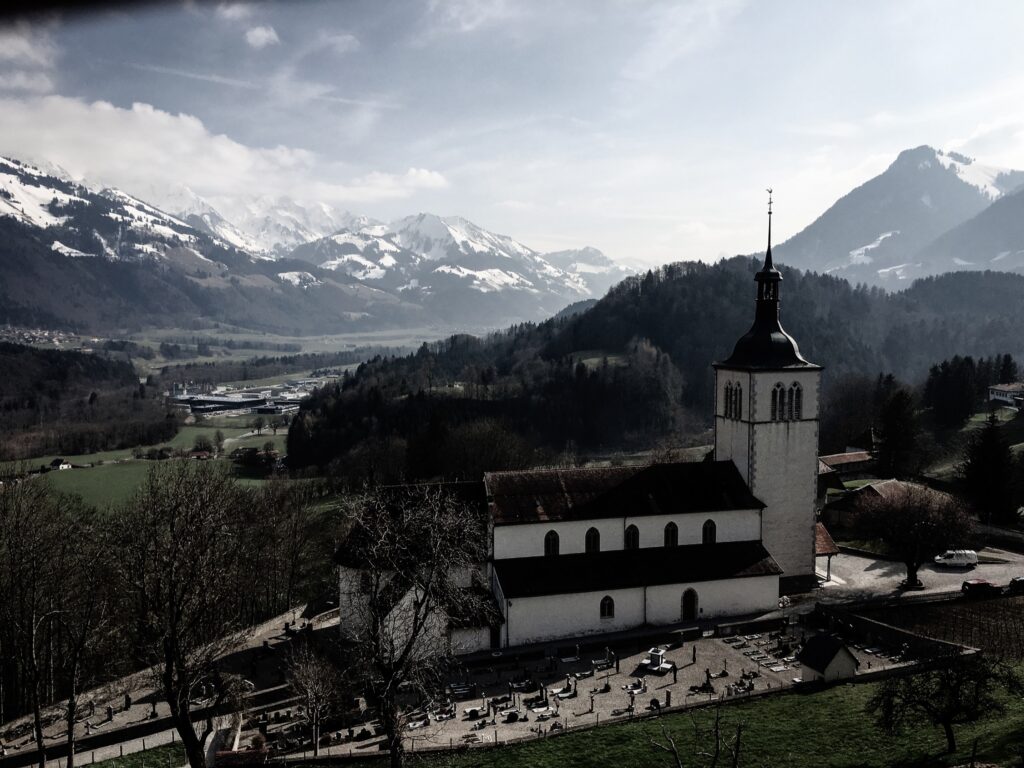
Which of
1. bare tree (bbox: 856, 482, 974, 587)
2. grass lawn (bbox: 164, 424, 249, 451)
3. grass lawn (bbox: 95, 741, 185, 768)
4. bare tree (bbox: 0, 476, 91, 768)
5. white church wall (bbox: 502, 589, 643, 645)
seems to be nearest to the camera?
grass lawn (bbox: 95, 741, 185, 768)

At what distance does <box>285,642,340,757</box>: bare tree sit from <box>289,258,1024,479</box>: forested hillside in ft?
150

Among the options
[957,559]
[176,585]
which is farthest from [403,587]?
[957,559]

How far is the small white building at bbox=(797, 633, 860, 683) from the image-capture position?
31.1 metres

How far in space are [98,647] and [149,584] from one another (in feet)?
41.2

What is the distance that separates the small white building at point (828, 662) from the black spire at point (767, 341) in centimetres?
1551

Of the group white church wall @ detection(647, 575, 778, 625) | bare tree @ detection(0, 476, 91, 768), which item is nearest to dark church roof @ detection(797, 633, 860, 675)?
white church wall @ detection(647, 575, 778, 625)

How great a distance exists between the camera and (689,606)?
39.7 m

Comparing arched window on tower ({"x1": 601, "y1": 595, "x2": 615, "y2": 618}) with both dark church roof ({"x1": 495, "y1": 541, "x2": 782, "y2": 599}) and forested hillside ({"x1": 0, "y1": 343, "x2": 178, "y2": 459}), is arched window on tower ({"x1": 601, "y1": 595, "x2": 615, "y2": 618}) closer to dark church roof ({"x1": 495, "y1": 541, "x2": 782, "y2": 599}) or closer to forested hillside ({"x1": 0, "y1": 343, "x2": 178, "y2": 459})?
dark church roof ({"x1": 495, "y1": 541, "x2": 782, "y2": 599})

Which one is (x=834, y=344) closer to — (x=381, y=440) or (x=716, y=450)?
(x=381, y=440)

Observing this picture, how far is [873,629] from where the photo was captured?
3625 cm

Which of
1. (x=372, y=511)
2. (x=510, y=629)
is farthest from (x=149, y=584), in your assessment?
(x=510, y=629)

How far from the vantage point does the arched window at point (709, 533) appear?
4128 cm

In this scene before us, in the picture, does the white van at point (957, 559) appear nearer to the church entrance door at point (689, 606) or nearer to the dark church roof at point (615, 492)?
the dark church roof at point (615, 492)

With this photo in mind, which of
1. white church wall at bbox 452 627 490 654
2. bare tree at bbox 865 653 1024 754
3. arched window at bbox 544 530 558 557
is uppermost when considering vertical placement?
arched window at bbox 544 530 558 557
